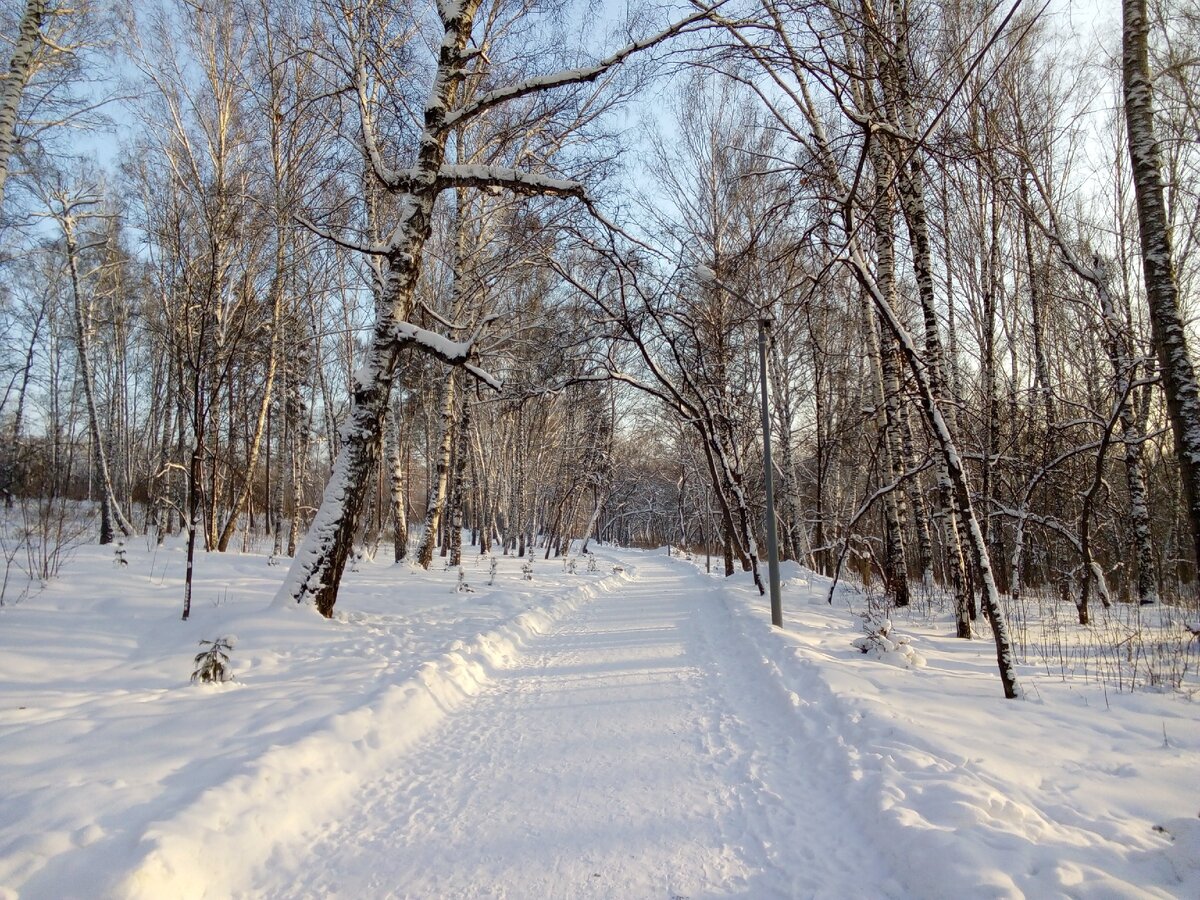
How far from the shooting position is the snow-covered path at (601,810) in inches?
97.0

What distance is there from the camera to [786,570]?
15203mm

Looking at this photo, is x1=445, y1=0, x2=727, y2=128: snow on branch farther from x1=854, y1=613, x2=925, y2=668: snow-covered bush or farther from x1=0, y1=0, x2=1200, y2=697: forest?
x1=854, y1=613, x2=925, y2=668: snow-covered bush

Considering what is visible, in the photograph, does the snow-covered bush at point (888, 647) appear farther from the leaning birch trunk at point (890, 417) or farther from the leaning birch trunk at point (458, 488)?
the leaning birch trunk at point (458, 488)

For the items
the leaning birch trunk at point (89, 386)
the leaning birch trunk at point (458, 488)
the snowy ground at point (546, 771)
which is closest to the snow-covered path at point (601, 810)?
the snowy ground at point (546, 771)

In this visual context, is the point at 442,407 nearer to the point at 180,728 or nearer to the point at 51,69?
the point at 51,69

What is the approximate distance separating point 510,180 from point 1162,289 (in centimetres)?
653

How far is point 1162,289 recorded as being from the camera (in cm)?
493

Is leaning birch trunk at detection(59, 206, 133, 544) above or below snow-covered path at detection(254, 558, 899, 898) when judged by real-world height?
above

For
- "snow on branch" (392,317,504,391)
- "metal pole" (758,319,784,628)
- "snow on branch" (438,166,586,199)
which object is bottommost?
"metal pole" (758,319,784,628)

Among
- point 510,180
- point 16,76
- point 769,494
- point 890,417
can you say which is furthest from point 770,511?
point 16,76

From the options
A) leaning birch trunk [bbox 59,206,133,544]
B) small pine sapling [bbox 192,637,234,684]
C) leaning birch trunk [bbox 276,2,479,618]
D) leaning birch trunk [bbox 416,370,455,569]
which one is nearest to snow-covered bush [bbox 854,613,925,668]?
leaning birch trunk [bbox 276,2,479,618]

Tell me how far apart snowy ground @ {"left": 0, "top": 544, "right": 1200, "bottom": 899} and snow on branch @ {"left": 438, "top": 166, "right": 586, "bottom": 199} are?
17.8ft

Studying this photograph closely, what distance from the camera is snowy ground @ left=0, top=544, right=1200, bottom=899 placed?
239 centimetres

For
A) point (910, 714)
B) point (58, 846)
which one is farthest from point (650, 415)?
point (58, 846)
